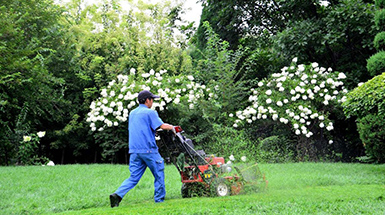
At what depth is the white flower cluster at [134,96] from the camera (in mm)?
13422

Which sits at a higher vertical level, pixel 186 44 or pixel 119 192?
pixel 186 44

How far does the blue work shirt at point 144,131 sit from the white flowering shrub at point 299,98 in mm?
7646

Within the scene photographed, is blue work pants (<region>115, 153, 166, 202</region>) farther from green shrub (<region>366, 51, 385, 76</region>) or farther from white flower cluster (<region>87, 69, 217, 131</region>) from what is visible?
green shrub (<region>366, 51, 385, 76</region>)

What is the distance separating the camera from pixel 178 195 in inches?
298

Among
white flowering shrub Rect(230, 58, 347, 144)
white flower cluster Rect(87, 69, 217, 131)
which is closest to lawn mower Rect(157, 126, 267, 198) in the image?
white flower cluster Rect(87, 69, 217, 131)

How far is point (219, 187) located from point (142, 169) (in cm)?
137

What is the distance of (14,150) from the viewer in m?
14.4

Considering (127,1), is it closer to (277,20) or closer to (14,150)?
(277,20)

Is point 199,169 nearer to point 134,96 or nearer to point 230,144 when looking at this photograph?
point 230,144

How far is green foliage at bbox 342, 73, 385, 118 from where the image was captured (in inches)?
363

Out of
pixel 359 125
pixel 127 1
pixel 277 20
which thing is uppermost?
pixel 127 1

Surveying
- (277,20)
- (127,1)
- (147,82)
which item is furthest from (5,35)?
(127,1)

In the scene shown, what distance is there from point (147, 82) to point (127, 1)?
47.2 ft

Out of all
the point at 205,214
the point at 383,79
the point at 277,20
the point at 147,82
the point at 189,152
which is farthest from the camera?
the point at 277,20
